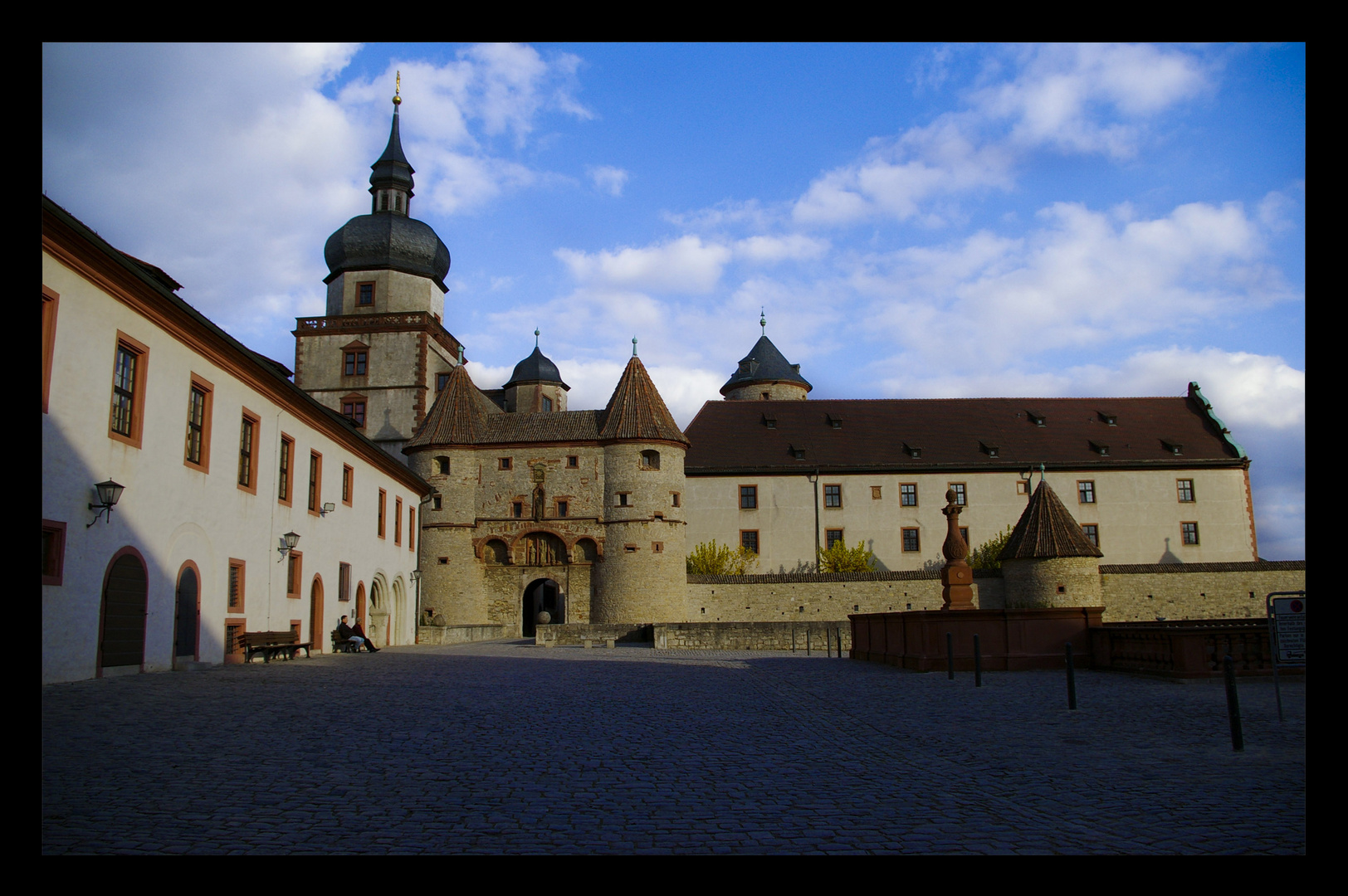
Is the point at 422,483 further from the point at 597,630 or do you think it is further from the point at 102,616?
the point at 102,616

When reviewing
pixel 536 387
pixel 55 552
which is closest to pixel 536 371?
pixel 536 387

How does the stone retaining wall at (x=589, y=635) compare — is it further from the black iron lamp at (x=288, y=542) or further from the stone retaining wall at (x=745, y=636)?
the black iron lamp at (x=288, y=542)

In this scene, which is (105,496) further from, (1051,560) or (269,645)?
(1051,560)

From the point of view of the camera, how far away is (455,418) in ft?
171

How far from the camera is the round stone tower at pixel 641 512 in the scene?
4862 cm

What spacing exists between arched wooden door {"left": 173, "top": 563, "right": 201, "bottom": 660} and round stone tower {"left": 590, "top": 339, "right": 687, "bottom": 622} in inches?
1166

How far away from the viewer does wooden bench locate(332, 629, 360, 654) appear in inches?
1126

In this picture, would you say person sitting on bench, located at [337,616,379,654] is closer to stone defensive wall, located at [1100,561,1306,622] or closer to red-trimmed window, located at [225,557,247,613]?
red-trimmed window, located at [225,557,247,613]

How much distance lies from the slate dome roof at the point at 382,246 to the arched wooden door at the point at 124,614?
42.7 meters

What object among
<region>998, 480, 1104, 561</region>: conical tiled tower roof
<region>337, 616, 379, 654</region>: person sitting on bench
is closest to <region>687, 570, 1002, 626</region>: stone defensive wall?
<region>998, 480, 1104, 561</region>: conical tiled tower roof

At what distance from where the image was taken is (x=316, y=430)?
91.0ft

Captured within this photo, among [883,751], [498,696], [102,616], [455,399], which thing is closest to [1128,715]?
[883,751]

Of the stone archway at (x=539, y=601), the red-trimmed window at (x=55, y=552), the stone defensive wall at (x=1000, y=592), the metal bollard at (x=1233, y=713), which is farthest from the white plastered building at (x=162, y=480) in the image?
the stone archway at (x=539, y=601)
